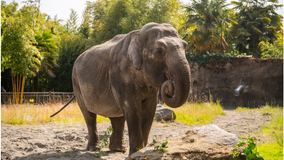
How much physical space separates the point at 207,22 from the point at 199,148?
18415 mm

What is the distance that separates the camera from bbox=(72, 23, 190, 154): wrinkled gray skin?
2988 millimetres

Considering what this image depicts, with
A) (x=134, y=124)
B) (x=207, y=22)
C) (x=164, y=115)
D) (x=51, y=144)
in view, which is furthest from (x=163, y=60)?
(x=207, y=22)

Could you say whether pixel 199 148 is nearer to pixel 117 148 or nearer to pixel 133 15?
pixel 117 148

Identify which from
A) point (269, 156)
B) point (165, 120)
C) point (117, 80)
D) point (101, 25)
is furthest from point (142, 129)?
point (101, 25)

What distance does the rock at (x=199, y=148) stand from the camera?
2861 mm

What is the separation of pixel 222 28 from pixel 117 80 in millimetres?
17886

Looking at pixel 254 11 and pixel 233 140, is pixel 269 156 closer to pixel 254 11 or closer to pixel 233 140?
pixel 233 140

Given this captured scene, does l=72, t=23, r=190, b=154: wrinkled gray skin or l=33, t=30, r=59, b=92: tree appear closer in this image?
l=72, t=23, r=190, b=154: wrinkled gray skin

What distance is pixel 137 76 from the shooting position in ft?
11.6

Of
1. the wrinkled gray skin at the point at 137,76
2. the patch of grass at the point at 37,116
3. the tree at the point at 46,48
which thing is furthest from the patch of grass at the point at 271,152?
the tree at the point at 46,48

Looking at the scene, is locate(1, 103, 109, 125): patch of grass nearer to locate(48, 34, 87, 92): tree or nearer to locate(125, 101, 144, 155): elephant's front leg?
locate(125, 101, 144, 155): elephant's front leg

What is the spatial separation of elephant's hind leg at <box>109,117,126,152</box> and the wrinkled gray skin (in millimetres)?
18

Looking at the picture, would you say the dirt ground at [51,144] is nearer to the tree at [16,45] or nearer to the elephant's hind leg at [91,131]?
the elephant's hind leg at [91,131]

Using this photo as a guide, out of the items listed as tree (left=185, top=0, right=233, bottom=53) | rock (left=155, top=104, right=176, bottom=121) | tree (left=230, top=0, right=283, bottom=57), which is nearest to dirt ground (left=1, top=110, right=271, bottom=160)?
rock (left=155, top=104, right=176, bottom=121)
